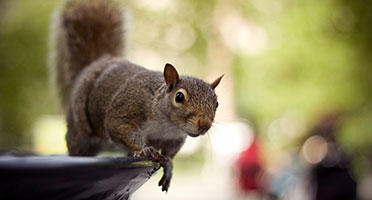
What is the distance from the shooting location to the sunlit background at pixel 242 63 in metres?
5.66

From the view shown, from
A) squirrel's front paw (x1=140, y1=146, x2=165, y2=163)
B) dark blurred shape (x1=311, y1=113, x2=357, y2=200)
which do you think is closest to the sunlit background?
dark blurred shape (x1=311, y1=113, x2=357, y2=200)

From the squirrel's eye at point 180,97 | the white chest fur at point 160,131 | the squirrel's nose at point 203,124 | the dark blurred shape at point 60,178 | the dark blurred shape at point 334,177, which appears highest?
the dark blurred shape at point 334,177

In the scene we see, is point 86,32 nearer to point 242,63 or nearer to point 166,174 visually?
point 166,174

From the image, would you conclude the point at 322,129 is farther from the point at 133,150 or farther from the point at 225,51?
the point at 133,150

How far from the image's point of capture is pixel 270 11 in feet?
23.9

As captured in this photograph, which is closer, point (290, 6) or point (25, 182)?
point (25, 182)

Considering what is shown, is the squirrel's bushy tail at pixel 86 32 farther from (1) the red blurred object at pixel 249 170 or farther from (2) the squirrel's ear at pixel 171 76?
(1) the red blurred object at pixel 249 170

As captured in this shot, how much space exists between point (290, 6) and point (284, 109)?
1608mm

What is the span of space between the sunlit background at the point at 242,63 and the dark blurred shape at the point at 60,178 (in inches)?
195

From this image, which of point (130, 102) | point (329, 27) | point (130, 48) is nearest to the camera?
point (130, 102)

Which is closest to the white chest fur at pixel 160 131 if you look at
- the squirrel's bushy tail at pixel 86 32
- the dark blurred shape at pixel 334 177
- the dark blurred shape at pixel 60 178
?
the squirrel's bushy tail at pixel 86 32

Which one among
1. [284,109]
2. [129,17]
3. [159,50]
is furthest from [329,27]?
[129,17]

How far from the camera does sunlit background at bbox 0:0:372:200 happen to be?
566 centimetres

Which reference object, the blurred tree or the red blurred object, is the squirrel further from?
the blurred tree
